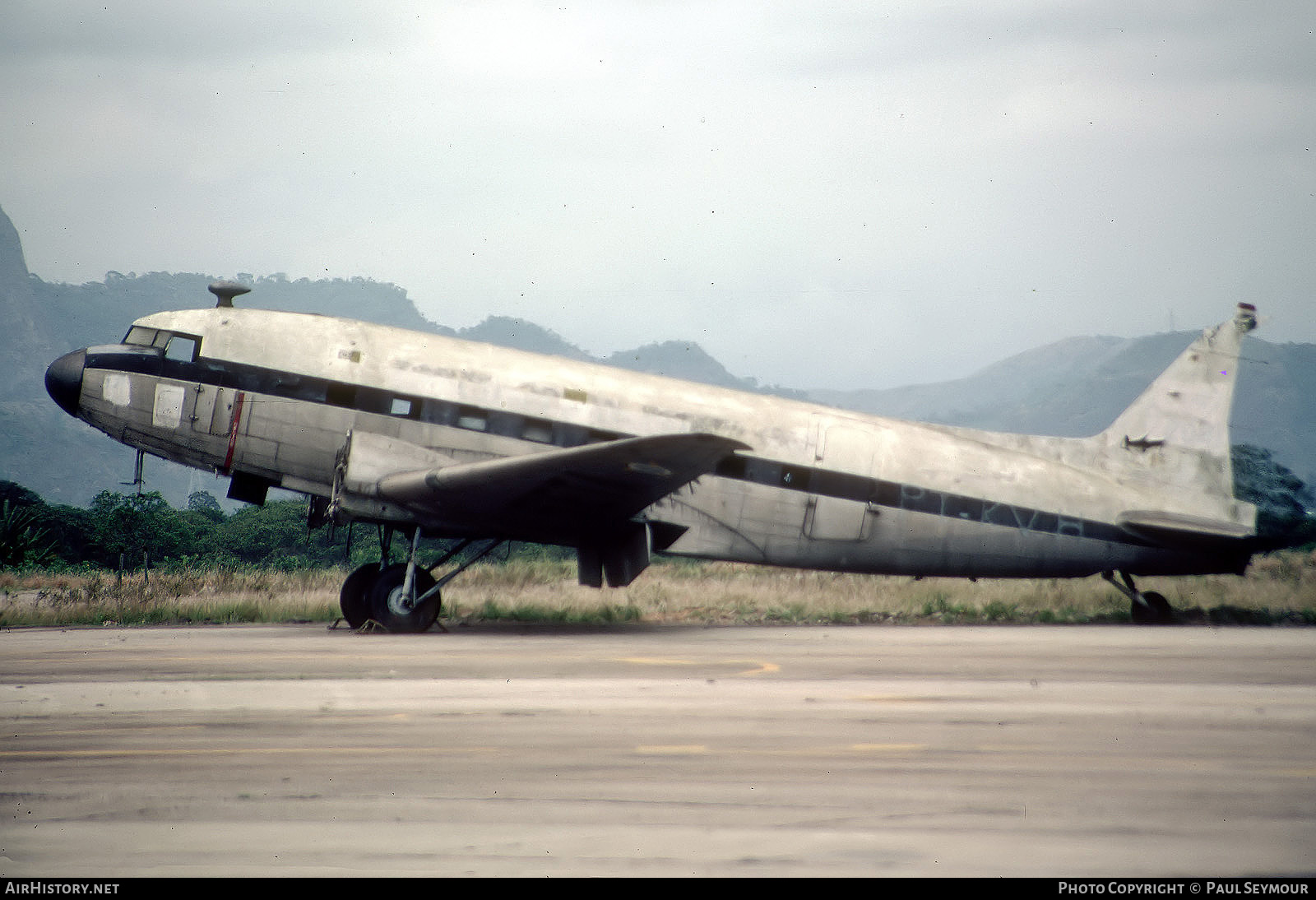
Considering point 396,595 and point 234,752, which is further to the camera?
point 396,595

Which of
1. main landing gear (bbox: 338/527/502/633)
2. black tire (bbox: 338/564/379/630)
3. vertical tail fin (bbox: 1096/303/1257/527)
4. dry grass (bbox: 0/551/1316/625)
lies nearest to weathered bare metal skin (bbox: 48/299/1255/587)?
vertical tail fin (bbox: 1096/303/1257/527)

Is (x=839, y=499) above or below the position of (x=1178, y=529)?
below

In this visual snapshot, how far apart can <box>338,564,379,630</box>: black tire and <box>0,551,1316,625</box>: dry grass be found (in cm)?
203

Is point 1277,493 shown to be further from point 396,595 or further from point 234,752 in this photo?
point 234,752

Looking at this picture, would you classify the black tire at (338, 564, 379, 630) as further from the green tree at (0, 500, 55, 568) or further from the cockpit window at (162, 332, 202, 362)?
the green tree at (0, 500, 55, 568)

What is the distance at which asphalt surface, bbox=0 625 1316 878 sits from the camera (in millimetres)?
4270

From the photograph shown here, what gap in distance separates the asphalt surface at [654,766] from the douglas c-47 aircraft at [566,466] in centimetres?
312

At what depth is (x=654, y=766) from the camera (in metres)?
5.90

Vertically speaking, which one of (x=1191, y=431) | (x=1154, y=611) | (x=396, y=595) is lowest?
(x=396, y=595)

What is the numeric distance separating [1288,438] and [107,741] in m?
215

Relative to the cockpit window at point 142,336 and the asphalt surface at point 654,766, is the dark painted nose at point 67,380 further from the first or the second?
the asphalt surface at point 654,766

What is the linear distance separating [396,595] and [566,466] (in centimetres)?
326

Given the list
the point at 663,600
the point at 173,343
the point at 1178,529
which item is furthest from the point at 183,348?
the point at 1178,529

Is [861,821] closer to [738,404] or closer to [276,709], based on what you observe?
[276,709]
